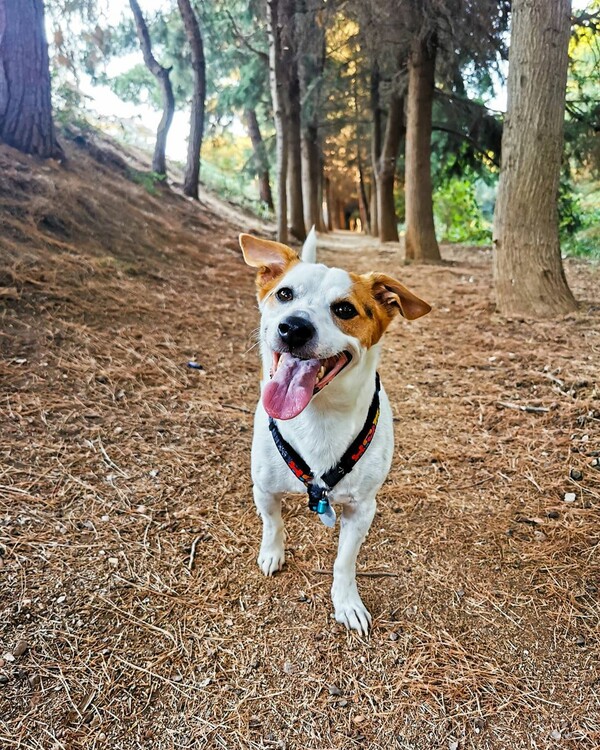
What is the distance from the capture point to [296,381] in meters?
1.84

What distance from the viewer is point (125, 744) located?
63.5 inches

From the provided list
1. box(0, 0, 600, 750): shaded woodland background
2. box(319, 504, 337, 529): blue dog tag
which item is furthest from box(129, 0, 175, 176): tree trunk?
box(319, 504, 337, 529): blue dog tag

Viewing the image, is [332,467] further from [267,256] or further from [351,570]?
[267,256]

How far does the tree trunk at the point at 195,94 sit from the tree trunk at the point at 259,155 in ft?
10.2

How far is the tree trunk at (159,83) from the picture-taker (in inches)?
396

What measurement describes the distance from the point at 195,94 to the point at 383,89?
453cm

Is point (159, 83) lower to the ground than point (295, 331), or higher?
higher

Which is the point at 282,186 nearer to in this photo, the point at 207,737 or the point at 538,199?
the point at 538,199

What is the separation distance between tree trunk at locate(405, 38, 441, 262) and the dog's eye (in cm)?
868

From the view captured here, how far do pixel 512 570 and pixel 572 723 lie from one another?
74 centimetres

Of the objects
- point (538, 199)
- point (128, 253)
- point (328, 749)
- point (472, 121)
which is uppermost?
point (472, 121)

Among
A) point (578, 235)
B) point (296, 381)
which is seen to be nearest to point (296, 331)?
point (296, 381)

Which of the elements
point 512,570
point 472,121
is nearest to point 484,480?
point 512,570

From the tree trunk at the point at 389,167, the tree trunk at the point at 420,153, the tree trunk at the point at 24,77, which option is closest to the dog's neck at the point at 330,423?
the tree trunk at the point at 24,77
